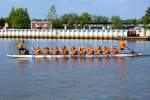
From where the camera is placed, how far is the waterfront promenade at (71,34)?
5659 inches

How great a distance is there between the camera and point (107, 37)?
143875 mm

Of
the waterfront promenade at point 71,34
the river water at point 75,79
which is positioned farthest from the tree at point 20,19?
the river water at point 75,79

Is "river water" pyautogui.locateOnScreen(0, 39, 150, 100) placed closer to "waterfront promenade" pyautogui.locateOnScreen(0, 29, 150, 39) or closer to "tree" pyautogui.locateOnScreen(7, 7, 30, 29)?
"waterfront promenade" pyautogui.locateOnScreen(0, 29, 150, 39)

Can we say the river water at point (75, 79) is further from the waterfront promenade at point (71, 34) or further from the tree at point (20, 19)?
the tree at point (20, 19)

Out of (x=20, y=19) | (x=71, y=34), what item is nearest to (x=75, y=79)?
(x=71, y=34)

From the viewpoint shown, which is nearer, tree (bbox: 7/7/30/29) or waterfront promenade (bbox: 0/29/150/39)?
waterfront promenade (bbox: 0/29/150/39)

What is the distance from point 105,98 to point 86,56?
28036mm

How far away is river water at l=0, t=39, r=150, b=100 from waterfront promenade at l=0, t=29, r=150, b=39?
83206mm

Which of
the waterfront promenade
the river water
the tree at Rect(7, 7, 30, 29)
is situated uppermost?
the tree at Rect(7, 7, 30, 29)

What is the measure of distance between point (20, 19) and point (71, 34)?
34.6m

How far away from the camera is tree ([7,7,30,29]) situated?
178 m

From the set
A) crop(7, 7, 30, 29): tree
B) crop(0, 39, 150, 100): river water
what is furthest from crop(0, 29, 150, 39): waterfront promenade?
crop(0, 39, 150, 100): river water

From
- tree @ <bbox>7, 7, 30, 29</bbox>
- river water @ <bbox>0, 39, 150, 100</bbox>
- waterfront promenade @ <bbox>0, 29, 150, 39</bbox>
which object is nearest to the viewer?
river water @ <bbox>0, 39, 150, 100</bbox>

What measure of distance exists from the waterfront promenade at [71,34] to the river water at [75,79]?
83.2m
